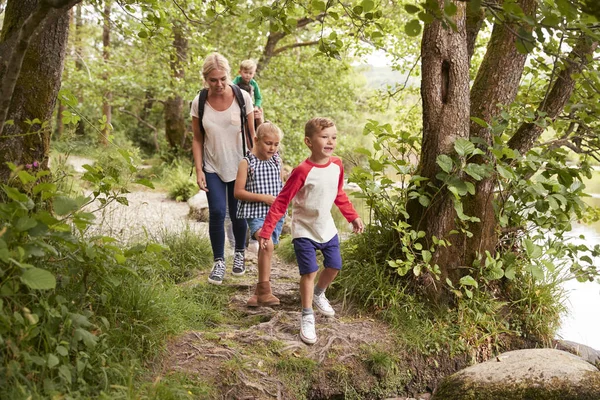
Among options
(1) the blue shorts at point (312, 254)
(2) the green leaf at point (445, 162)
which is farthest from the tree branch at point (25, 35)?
(2) the green leaf at point (445, 162)

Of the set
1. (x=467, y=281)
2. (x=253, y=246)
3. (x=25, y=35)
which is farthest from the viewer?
(x=253, y=246)

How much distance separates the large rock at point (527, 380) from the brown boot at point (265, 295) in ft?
4.37

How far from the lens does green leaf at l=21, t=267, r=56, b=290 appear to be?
2219mm

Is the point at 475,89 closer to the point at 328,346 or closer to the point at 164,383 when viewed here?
the point at 328,346

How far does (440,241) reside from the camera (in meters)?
3.92

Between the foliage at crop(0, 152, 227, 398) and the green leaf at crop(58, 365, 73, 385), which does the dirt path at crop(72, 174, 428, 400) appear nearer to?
the foliage at crop(0, 152, 227, 398)

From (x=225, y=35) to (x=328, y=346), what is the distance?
33.4ft

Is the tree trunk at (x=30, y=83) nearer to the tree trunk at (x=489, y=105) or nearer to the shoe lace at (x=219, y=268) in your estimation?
the shoe lace at (x=219, y=268)

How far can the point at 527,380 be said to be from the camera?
3.23 m

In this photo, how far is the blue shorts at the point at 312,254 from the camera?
3.57 m

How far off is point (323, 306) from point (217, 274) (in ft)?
3.24

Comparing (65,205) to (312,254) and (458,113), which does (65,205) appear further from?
(458,113)

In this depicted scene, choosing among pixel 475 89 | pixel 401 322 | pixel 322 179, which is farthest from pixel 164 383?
pixel 475 89

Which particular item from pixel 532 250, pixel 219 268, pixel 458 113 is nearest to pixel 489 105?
pixel 458 113
